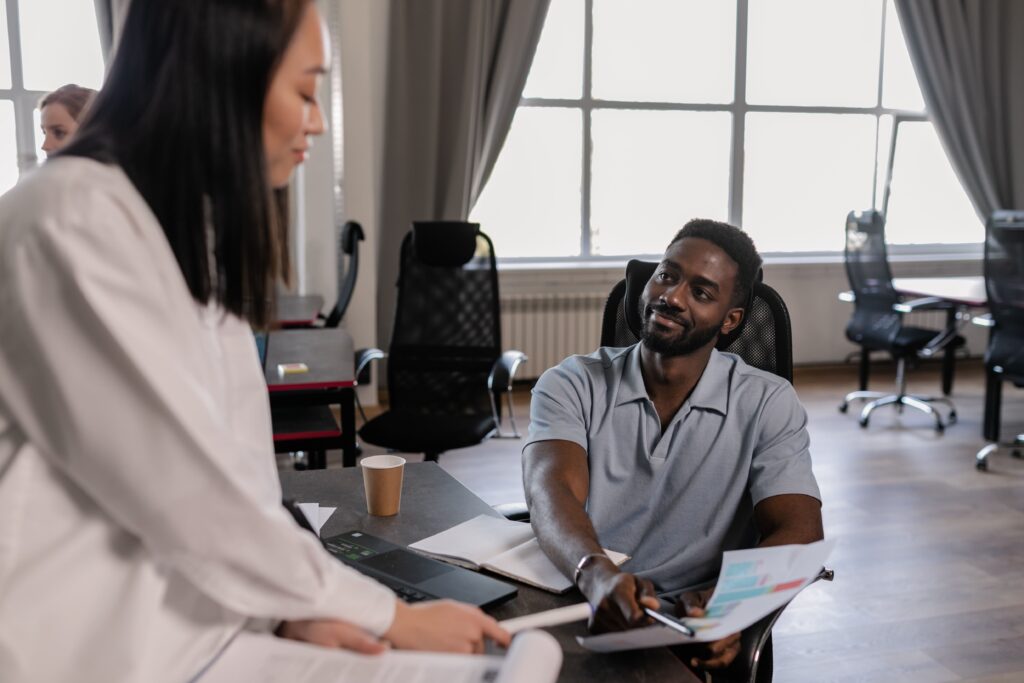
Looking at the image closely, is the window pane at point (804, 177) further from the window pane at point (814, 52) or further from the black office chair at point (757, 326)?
the black office chair at point (757, 326)

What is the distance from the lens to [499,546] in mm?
1422

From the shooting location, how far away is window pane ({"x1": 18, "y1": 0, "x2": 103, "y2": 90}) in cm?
484

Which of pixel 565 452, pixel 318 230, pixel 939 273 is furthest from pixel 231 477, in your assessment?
pixel 939 273

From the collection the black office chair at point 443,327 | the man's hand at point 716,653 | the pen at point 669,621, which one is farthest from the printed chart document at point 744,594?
the black office chair at point 443,327

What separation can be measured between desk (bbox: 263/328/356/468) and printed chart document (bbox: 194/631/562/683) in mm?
1784

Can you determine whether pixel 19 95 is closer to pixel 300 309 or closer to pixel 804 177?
pixel 300 309

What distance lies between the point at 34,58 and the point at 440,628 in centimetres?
490

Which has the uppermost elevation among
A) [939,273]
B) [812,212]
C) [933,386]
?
[812,212]

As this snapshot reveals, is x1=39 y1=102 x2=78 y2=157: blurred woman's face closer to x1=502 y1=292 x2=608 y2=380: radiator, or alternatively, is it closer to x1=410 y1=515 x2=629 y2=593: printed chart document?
x1=410 y1=515 x2=629 y2=593: printed chart document

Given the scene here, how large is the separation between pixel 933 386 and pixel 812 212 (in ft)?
4.40

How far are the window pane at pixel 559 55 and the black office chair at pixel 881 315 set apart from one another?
71.7 inches

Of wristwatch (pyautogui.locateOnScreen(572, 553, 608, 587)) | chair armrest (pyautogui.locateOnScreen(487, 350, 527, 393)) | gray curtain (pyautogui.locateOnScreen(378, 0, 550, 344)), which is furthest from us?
gray curtain (pyautogui.locateOnScreen(378, 0, 550, 344))

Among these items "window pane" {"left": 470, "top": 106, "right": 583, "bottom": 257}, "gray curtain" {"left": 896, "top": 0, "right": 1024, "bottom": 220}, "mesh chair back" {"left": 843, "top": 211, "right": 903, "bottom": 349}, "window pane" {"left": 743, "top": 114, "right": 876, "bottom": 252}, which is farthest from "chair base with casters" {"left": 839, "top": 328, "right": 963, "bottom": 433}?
"window pane" {"left": 470, "top": 106, "right": 583, "bottom": 257}

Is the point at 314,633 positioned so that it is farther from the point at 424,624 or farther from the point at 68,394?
the point at 68,394
